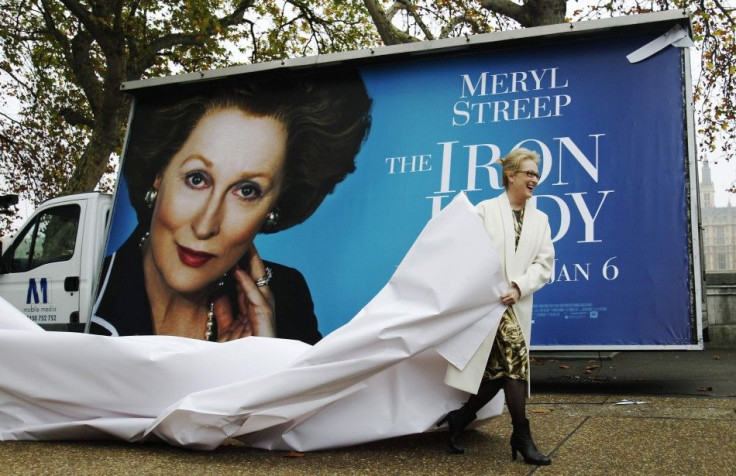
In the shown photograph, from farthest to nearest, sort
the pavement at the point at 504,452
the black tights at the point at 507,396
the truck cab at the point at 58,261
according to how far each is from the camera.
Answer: the truck cab at the point at 58,261 → the black tights at the point at 507,396 → the pavement at the point at 504,452

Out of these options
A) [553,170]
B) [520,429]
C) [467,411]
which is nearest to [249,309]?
[553,170]

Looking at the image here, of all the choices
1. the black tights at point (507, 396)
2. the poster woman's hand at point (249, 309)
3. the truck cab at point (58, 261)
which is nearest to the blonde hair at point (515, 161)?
the black tights at point (507, 396)

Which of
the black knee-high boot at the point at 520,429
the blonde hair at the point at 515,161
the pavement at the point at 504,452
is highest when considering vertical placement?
the blonde hair at the point at 515,161

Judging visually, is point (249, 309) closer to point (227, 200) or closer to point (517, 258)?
point (227, 200)

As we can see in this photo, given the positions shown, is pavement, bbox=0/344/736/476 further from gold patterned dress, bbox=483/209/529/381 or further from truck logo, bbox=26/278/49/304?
truck logo, bbox=26/278/49/304

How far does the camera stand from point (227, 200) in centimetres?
823

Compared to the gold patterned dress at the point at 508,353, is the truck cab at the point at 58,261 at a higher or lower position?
higher

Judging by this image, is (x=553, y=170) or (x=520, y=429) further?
(x=553, y=170)

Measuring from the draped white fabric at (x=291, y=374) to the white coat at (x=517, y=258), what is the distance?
0.23 feet

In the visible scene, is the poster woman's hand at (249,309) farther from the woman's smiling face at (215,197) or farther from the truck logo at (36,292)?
the truck logo at (36,292)

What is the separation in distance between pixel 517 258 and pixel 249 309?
4.28 metres

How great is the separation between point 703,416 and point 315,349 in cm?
277

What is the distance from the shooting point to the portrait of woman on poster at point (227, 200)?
7.89 meters

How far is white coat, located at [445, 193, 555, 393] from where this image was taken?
4.04 m
